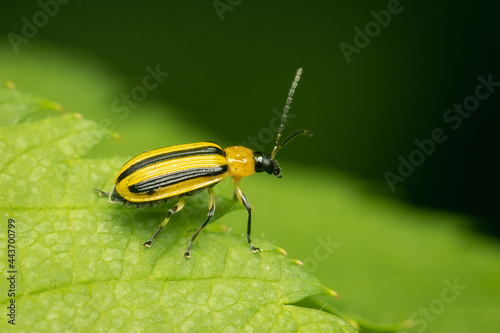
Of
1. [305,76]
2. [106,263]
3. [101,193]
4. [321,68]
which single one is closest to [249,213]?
[101,193]

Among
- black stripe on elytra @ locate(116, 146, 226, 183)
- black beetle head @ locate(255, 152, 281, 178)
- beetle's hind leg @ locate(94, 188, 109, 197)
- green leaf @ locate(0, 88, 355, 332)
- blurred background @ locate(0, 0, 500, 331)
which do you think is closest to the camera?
green leaf @ locate(0, 88, 355, 332)

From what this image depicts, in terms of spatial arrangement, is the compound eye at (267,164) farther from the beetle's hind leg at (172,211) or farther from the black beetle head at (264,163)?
the beetle's hind leg at (172,211)

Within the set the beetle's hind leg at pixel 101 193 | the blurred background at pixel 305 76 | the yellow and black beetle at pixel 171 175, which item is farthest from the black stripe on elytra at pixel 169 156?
the blurred background at pixel 305 76

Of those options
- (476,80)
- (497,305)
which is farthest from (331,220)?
(476,80)

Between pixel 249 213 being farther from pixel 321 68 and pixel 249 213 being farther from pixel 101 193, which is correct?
pixel 321 68

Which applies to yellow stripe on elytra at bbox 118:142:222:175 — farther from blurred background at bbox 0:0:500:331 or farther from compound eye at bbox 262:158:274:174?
blurred background at bbox 0:0:500:331

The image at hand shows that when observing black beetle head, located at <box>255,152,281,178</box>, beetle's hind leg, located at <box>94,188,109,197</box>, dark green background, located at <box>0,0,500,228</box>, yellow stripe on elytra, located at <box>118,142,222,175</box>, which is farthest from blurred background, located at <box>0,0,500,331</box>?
beetle's hind leg, located at <box>94,188,109,197</box>

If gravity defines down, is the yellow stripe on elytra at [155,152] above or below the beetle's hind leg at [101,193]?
above
